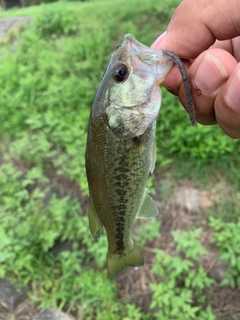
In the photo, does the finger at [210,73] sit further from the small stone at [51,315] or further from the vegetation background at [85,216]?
the small stone at [51,315]

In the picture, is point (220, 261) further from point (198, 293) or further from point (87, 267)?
point (87, 267)

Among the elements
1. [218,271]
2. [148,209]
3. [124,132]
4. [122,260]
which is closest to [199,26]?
[124,132]

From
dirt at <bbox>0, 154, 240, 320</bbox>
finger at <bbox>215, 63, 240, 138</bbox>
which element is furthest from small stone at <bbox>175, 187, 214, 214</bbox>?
finger at <bbox>215, 63, 240, 138</bbox>

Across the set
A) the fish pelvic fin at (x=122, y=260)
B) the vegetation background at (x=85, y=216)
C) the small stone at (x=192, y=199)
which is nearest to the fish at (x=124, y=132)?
the fish pelvic fin at (x=122, y=260)

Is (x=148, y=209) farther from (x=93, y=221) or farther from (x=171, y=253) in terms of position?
(x=171, y=253)

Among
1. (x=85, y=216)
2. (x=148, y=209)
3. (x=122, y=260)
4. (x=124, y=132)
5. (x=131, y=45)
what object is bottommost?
(x=85, y=216)
